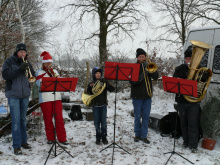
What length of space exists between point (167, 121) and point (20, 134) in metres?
3.42

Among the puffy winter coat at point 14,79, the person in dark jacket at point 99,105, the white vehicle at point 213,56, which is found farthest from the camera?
the white vehicle at point 213,56

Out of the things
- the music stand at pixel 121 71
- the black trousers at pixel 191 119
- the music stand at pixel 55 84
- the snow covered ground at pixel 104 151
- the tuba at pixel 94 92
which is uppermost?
the music stand at pixel 121 71

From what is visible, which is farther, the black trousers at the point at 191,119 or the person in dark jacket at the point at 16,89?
the black trousers at the point at 191,119

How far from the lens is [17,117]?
12.0 ft

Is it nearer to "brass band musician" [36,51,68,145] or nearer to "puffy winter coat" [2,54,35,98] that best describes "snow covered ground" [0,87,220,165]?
"brass band musician" [36,51,68,145]

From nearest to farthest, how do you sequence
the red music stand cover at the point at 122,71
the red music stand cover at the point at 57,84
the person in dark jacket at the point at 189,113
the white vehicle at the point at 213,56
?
the red music stand cover at the point at 57,84 < the red music stand cover at the point at 122,71 < the person in dark jacket at the point at 189,113 < the white vehicle at the point at 213,56

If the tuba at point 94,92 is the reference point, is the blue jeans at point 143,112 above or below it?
below

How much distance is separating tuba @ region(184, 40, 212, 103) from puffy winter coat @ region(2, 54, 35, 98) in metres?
3.16

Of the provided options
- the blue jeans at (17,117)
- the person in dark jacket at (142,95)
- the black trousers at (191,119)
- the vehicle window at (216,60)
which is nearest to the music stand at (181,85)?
the person in dark jacket at (142,95)

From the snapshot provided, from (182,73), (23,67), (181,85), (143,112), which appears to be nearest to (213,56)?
(182,73)

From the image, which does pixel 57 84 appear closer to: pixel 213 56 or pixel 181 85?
pixel 181 85

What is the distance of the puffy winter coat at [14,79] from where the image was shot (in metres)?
3.48

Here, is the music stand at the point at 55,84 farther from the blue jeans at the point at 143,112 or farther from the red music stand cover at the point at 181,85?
the red music stand cover at the point at 181,85

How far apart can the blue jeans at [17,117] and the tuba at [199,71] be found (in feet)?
10.6
